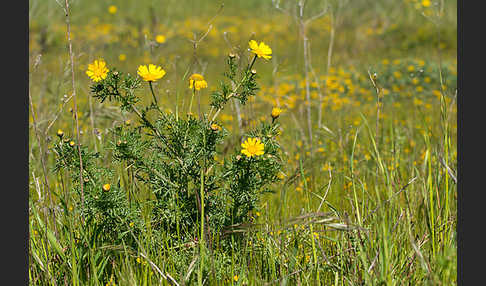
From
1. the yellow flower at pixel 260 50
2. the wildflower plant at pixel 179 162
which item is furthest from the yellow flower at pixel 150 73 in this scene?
the yellow flower at pixel 260 50

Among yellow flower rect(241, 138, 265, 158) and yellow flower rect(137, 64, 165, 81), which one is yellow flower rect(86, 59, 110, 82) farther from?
yellow flower rect(241, 138, 265, 158)

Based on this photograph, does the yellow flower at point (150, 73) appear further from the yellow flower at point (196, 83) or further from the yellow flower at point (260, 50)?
the yellow flower at point (260, 50)

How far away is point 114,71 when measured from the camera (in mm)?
1645

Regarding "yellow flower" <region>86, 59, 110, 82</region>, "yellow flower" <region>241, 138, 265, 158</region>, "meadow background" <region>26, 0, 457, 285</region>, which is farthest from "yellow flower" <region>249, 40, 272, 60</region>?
"yellow flower" <region>86, 59, 110, 82</region>

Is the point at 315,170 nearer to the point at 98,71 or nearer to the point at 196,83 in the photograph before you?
the point at 196,83

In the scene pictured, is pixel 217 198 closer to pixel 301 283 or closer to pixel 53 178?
pixel 301 283

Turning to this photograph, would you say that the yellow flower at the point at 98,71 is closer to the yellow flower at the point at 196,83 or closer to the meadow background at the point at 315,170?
the meadow background at the point at 315,170

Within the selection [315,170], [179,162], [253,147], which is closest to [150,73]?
[179,162]

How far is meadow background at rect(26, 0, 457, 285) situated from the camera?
167 centimetres

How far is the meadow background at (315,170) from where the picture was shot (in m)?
1.67

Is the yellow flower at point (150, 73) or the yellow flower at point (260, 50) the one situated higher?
the yellow flower at point (260, 50)

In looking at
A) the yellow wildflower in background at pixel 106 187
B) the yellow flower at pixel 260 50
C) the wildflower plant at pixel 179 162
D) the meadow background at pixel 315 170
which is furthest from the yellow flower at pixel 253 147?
the yellow wildflower in background at pixel 106 187

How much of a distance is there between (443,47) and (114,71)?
7.11 metres

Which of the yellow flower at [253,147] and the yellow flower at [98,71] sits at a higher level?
the yellow flower at [98,71]
